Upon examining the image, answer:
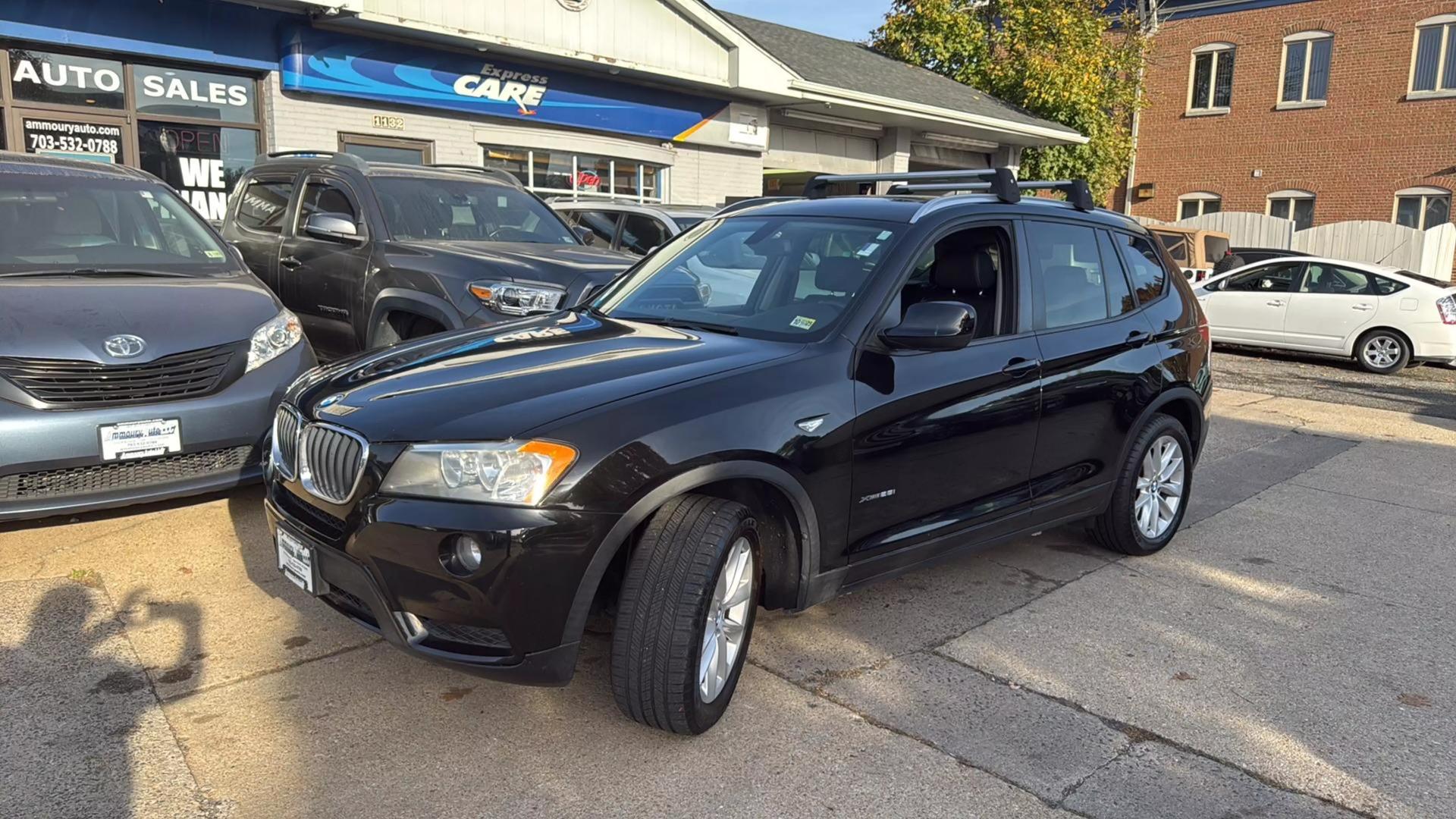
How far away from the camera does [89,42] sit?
10453 millimetres

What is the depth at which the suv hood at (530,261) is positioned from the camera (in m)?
6.24

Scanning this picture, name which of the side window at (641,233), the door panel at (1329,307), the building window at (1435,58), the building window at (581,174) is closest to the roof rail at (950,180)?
the side window at (641,233)

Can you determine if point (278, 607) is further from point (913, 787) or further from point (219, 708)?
point (913, 787)

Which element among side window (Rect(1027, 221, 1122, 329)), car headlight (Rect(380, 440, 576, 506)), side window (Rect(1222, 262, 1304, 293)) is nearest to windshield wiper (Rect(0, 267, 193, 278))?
car headlight (Rect(380, 440, 576, 506))

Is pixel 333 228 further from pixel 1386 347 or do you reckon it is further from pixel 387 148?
pixel 1386 347

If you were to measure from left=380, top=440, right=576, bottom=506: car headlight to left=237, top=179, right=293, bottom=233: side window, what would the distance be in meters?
5.49

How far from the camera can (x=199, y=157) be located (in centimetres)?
1157

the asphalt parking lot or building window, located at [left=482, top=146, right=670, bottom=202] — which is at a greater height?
building window, located at [left=482, top=146, right=670, bottom=202]

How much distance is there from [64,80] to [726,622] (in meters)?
10.6

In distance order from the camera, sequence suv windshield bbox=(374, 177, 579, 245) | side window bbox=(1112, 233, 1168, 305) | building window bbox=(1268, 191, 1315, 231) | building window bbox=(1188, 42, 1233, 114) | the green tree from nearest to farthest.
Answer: side window bbox=(1112, 233, 1168, 305) → suv windshield bbox=(374, 177, 579, 245) → the green tree → building window bbox=(1268, 191, 1315, 231) → building window bbox=(1188, 42, 1233, 114)

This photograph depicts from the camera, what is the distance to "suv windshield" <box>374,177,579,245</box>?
7.06m

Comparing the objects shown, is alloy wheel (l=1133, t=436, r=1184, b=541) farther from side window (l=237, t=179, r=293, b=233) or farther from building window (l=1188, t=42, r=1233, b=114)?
building window (l=1188, t=42, r=1233, b=114)

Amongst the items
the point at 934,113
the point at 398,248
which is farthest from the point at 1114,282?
the point at 934,113

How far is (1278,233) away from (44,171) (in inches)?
1080
